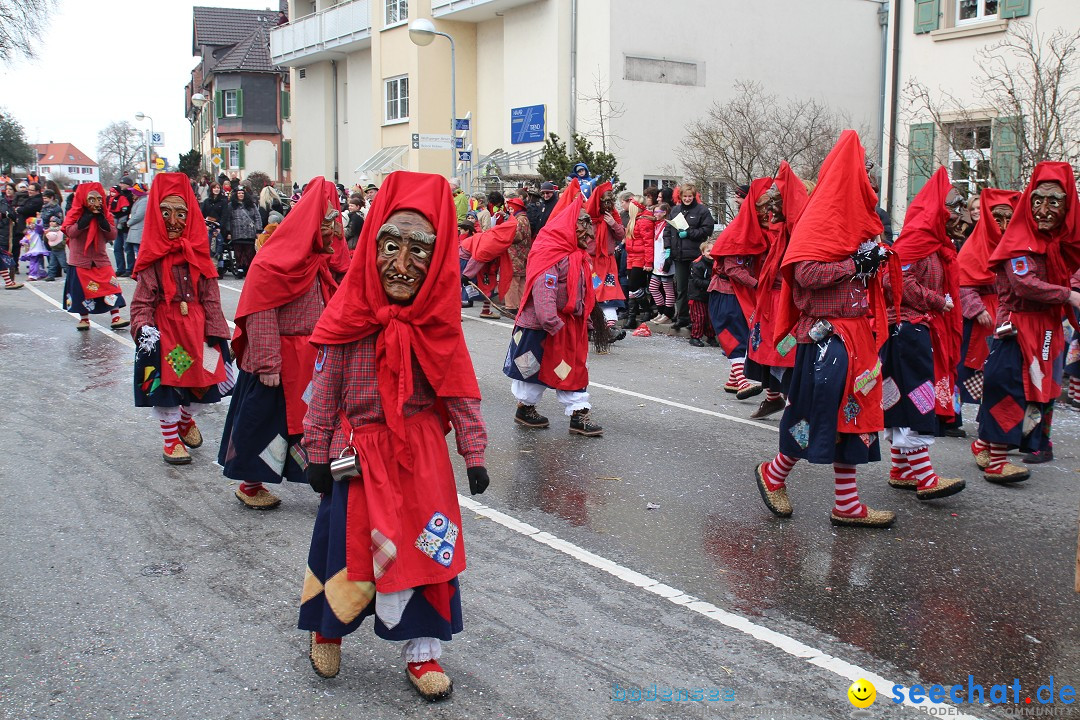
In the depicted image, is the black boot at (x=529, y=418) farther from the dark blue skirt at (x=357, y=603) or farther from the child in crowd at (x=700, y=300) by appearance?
the child in crowd at (x=700, y=300)

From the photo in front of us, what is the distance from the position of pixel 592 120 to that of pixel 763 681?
22.1m

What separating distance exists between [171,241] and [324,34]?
1255 inches

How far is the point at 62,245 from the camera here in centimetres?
1998

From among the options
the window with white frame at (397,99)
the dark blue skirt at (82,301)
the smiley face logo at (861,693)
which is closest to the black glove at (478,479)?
the smiley face logo at (861,693)

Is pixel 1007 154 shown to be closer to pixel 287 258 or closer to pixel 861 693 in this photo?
pixel 287 258

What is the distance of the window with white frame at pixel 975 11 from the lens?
17469 millimetres

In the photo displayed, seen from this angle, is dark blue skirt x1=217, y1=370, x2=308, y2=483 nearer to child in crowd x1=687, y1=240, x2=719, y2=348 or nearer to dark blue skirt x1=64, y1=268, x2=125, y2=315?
child in crowd x1=687, y1=240, x2=719, y2=348

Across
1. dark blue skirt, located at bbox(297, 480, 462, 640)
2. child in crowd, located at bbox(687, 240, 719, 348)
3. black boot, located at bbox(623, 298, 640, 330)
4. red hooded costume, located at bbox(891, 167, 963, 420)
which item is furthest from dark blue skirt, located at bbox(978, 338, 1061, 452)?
black boot, located at bbox(623, 298, 640, 330)

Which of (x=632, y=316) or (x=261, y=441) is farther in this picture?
(x=632, y=316)

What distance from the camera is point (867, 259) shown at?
5645mm

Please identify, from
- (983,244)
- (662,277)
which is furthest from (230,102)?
(983,244)

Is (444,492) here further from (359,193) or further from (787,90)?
(787,90)

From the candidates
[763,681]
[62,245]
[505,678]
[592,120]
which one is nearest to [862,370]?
[763,681]

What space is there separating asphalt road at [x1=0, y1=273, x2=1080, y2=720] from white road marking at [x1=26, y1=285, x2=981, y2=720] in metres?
0.02
